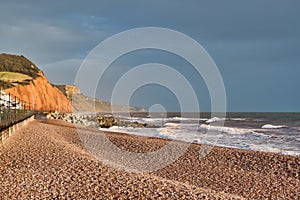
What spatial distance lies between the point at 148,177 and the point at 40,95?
259ft

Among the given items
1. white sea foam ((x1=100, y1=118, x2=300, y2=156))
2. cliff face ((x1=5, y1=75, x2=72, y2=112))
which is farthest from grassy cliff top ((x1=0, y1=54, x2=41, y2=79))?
white sea foam ((x1=100, y1=118, x2=300, y2=156))

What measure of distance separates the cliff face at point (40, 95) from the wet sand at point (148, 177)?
55189 millimetres

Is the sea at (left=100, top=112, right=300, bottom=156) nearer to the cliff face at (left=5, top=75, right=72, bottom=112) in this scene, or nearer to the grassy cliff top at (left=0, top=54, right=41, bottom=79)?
the cliff face at (left=5, top=75, right=72, bottom=112)

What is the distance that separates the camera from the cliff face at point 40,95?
69062 millimetres

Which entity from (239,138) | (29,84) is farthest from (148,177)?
(29,84)

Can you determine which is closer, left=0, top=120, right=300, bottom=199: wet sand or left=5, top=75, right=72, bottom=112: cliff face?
left=0, top=120, right=300, bottom=199: wet sand

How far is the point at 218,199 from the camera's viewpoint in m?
7.39

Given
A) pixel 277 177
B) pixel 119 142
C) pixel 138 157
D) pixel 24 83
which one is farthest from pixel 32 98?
pixel 277 177

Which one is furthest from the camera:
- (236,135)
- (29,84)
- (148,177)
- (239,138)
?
(29,84)

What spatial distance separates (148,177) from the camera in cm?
909

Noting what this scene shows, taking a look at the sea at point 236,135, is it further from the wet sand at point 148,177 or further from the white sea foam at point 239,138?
the wet sand at point 148,177

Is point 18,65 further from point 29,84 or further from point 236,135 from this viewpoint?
point 236,135

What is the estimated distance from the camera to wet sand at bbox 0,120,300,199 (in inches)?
291

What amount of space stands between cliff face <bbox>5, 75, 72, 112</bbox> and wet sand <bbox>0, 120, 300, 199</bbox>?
55.2m
